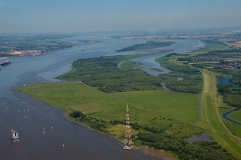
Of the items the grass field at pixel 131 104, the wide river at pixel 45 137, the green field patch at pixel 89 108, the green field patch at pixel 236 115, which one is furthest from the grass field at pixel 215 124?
the green field patch at pixel 89 108

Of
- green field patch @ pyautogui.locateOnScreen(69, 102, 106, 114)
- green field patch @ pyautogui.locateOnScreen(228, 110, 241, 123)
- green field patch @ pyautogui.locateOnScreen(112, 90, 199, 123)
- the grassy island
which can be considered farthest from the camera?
green field patch @ pyautogui.locateOnScreen(69, 102, 106, 114)

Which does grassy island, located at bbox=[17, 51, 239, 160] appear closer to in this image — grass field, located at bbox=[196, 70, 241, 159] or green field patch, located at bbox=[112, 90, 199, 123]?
green field patch, located at bbox=[112, 90, 199, 123]

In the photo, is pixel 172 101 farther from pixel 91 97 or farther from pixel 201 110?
pixel 91 97

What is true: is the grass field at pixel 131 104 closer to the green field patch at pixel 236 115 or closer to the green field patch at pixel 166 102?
the green field patch at pixel 166 102

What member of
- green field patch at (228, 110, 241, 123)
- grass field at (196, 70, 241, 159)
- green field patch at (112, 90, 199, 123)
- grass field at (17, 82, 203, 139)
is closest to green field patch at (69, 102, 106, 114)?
grass field at (17, 82, 203, 139)

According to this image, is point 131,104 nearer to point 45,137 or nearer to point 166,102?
point 166,102

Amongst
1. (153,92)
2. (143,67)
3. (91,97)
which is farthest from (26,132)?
(143,67)

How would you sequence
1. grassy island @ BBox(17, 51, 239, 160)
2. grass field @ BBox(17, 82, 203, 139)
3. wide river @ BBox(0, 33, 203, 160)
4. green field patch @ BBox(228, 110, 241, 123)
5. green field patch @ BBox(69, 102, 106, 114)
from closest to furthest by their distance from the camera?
wide river @ BBox(0, 33, 203, 160) → grassy island @ BBox(17, 51, 239, 160) → grass field @ BBox(17, 82, 203, 139) → green field patch @ BBox(228, 110, 241, 123) → green field patch @ BBox(69, 102, 106, 114)

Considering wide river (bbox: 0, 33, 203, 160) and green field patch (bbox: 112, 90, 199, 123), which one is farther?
green field patch (bbox: 112, 90, 199, 123)
